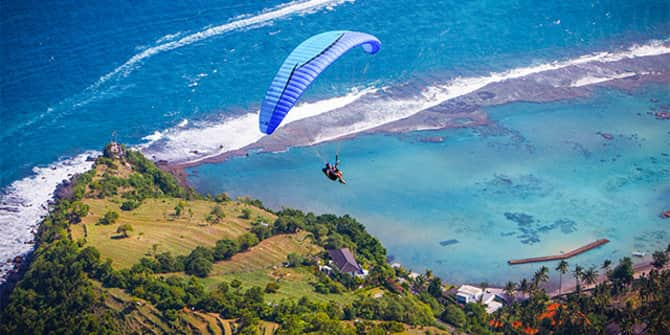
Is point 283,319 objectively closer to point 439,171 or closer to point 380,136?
point 439,171

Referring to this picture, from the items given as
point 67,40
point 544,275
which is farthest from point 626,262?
point 67,40

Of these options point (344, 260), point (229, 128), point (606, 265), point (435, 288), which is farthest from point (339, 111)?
point (606, 265)

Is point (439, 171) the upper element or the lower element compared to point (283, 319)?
upper

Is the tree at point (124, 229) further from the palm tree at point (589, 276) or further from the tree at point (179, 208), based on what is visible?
the palm tree at point (589, 276)

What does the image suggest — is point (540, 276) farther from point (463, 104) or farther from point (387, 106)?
point (387, 106)

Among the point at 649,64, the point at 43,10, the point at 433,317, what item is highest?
the point at 43,10

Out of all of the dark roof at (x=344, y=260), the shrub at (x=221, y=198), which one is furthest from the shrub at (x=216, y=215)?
the dark roof at (x=344, y=260)

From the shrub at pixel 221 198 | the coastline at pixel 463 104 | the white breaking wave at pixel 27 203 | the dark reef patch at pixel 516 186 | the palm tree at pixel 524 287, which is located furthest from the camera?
the coastline at pixel 463 104
